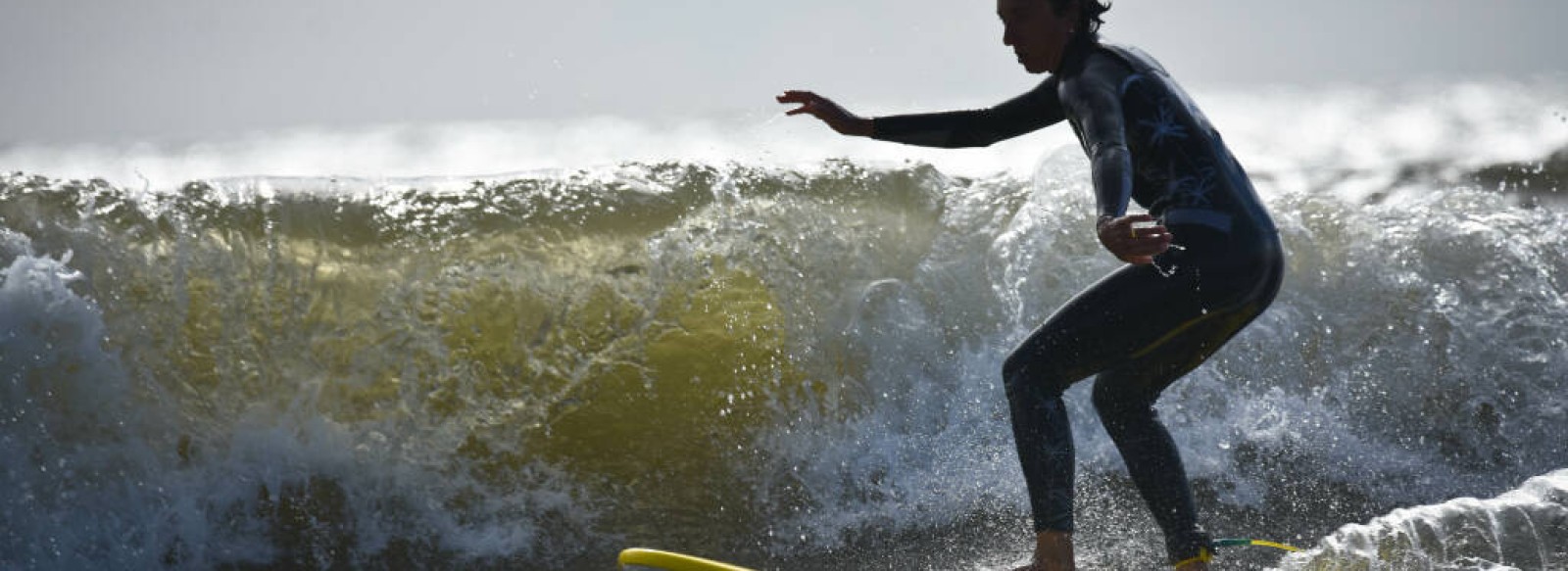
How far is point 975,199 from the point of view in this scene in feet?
17.3

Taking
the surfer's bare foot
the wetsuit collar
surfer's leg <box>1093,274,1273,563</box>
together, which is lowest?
the surfer's bare foot

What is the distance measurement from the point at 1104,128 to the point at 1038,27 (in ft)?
1.07

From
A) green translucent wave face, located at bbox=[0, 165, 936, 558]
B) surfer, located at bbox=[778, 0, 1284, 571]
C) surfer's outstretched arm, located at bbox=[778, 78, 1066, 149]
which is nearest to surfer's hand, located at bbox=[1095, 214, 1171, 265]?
surfer, located at bbox=[778, 0, 1284, 571]

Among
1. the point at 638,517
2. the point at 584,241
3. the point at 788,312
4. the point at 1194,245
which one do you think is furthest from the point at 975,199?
the point at 1194,245

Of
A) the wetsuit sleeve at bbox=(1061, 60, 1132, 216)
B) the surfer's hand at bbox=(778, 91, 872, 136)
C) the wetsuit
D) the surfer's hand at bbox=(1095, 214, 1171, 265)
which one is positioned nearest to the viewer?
the surfer's hand at bbox=(1095, 214, 1171, 265)

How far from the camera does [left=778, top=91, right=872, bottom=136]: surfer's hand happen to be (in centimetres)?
317

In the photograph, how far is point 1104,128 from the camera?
2646mm

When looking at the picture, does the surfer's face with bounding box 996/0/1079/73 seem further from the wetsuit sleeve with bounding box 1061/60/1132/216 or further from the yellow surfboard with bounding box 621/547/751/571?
the yellow surfboard with bounding box 621/547/751/571

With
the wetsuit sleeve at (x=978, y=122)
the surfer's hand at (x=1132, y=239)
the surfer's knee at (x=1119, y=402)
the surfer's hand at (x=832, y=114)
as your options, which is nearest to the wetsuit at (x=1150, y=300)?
the surfer's knee at (x=1119, y=402)

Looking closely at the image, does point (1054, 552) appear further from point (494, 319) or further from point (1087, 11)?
point (494, 319)

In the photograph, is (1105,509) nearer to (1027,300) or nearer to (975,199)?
(1027,300)

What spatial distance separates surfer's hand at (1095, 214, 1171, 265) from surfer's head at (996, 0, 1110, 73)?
566 mm

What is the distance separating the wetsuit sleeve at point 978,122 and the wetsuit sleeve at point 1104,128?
0.23 metres

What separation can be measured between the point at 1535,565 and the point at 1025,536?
49.4 inches
